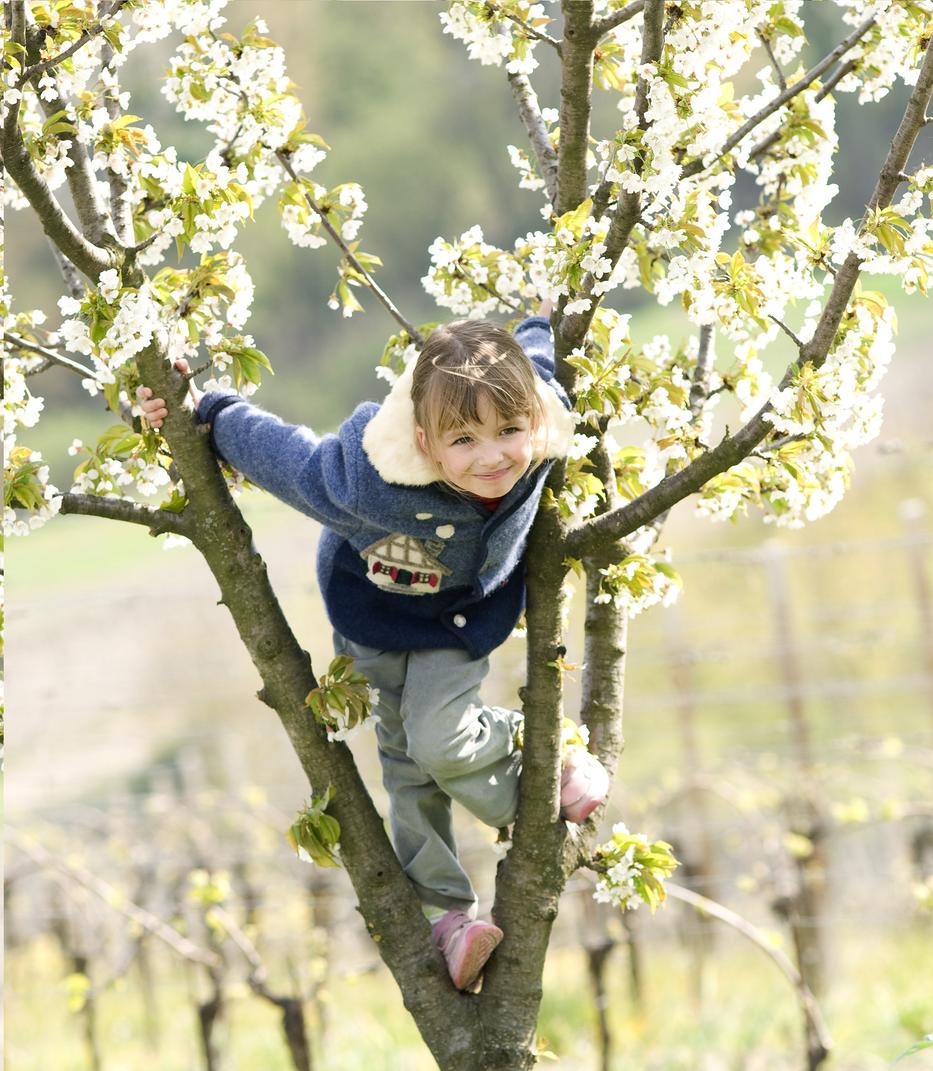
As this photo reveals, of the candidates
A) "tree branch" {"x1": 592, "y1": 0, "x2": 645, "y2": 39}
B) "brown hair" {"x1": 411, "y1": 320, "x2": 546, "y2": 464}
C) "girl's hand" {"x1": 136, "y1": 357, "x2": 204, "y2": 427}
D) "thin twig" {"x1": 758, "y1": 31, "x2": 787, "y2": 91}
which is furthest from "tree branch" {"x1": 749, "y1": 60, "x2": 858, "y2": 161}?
"girl's hand" {"x1": 136, "y1": 357, "x2": 204, "y2": 427}

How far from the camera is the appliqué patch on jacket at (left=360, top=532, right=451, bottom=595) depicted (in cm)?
163

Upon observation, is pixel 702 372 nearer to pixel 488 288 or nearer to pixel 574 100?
pixel 488 288

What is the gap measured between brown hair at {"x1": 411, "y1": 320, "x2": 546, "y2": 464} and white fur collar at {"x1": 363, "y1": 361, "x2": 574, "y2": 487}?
0.01 meters

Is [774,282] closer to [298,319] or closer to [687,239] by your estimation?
[687,239]

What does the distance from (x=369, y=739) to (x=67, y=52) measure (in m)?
6.87

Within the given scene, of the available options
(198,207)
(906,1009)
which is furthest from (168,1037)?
(198,207)

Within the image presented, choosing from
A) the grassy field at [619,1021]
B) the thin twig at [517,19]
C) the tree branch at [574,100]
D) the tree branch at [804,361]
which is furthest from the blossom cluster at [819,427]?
the grassy field at [619,1021]

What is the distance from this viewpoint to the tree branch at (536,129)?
1.85 m

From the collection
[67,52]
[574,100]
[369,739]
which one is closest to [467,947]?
[574,100]

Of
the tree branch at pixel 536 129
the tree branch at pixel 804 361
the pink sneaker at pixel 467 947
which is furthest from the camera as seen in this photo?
the tree branch at pixel 536 129

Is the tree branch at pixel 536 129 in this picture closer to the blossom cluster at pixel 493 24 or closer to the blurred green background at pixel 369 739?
the blossom cluster at pixel 493 24

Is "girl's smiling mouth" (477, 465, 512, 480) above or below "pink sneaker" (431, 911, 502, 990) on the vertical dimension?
above

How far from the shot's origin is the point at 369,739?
8.06 m

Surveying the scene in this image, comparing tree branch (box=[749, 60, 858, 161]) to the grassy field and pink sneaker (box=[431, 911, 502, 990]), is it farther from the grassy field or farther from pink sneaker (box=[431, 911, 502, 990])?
the grassy field
